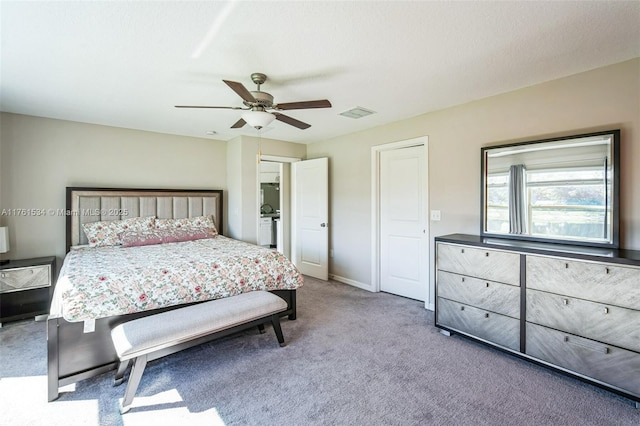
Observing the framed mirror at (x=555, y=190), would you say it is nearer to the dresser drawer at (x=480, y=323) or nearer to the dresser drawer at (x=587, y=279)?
the dresser drawer at (x=587, y=279)

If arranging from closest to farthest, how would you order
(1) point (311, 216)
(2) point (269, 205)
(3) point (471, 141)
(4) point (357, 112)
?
(3) point (471, 141) < (4) point (357, 112) < (1) point (311, 216) < (2) point (269, 205)

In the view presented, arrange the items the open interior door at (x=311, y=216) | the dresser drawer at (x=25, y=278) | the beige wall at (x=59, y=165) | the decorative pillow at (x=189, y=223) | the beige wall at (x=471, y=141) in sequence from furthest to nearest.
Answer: the open interior door at (x=311, y=216) → the decorative pillow at (x=189, y=223) → the beige wall at (x=59, y=165) → the dresser drawer at (x=25, y=278) → the beige wall at (x=471, y=141)

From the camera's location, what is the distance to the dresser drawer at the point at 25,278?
3168 millimetres

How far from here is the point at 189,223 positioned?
454 centimetres

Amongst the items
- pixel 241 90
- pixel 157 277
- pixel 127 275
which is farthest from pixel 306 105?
pixel 127 275

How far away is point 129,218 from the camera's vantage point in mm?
4242

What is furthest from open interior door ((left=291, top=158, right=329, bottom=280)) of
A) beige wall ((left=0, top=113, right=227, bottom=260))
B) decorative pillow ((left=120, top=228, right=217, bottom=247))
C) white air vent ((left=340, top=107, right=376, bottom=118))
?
beige wall ((left=0, top=113, right=227, bottom=260))

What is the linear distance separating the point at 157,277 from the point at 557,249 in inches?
125

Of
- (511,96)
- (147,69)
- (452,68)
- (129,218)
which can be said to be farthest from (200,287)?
(511,96)

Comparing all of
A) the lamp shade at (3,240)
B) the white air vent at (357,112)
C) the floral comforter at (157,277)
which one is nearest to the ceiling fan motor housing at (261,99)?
the white air vent at (357,112)

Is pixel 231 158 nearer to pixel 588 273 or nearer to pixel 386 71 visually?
pixel 386 71

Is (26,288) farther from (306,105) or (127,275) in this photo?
(306,105)

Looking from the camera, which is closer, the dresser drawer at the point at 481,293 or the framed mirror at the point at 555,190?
the framed mirror at the point at 555,190

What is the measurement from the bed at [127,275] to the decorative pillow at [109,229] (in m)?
0.01
